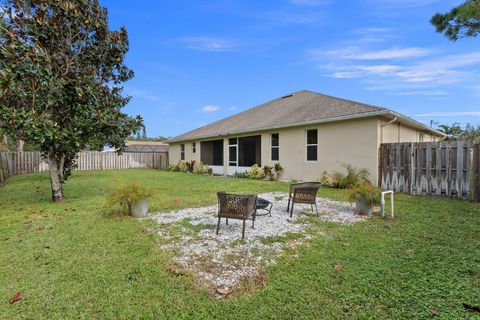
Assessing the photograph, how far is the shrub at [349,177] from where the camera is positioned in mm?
10078

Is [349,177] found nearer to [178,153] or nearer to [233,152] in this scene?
[233,152]

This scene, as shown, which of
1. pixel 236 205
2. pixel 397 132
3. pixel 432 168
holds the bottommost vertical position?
pixel 236 205

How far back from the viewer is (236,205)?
15.2 ft

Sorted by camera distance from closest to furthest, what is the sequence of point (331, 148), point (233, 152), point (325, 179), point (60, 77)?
point (60, 77), point (325, 179), point (331, 148), point (233, 152)

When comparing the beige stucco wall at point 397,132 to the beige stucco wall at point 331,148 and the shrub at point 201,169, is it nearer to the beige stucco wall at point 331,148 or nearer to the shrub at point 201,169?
the beige stucco wall at point 331,148

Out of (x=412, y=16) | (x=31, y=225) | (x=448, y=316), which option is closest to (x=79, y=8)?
(x=31, y=225)

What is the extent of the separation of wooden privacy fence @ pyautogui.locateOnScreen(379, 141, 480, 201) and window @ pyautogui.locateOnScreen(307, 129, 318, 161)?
2.96 meters

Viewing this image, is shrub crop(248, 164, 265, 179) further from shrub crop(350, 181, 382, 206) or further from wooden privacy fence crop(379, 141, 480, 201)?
shrub crop(350, 181, 382, 206)

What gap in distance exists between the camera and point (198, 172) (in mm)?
19562

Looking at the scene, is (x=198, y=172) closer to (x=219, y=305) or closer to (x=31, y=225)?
(x=31, y=225)

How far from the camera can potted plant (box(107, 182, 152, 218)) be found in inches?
231

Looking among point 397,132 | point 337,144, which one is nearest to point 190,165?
point 337,144

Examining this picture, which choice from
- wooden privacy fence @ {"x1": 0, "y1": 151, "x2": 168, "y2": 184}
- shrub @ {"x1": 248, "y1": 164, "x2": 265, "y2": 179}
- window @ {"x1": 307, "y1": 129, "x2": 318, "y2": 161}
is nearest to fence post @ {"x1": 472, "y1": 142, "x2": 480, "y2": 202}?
window @ {"x1": 307, "y1": 129, "x2": 318, "y2": 161}

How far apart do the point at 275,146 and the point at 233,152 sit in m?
4.20
